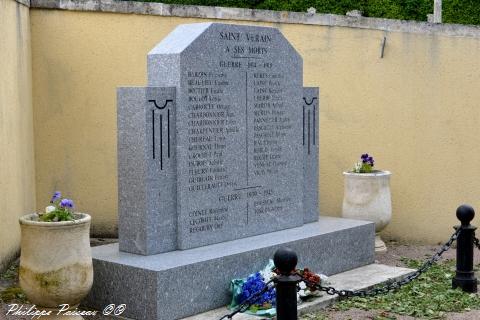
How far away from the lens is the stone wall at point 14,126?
7426 millimetres

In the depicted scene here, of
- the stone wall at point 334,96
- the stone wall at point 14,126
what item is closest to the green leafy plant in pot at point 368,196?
the stone wall at point 334,96

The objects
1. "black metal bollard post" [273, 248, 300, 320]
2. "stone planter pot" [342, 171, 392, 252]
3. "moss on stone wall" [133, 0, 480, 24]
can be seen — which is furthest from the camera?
"moss on stone wall" [133, 0, 480, 24]

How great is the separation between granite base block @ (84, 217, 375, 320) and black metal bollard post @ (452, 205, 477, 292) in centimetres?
128

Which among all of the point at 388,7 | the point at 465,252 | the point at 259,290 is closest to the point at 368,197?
the point at 465,252

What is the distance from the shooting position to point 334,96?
31.4 ft

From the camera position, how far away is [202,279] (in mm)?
6043

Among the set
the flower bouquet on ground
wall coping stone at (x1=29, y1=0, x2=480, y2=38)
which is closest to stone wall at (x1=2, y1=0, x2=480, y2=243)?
wall coping stone at (x1=29, y1=0, x2=480, y2=38)

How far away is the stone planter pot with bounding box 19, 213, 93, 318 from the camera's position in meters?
5.31

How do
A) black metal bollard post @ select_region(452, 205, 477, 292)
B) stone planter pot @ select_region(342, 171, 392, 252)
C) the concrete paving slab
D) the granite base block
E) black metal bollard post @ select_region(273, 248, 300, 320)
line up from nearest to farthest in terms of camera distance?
black metal bollard post @ select_region(273, 248, 300, 320)
the granite base block
the concrete paving slab
black metal bollard post @ select_region(452, 205, 477, 292)
stone planter pot @ select_region(342, 171, 392, 252)

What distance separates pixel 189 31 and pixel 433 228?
4.33m

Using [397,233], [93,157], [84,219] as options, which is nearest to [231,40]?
[84,219]

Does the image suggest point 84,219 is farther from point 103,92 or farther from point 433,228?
point 433,228

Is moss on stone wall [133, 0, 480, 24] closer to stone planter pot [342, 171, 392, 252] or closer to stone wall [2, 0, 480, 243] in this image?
stone wall [2, 0, 480, 243]

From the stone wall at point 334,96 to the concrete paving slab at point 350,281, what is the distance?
1971mm
